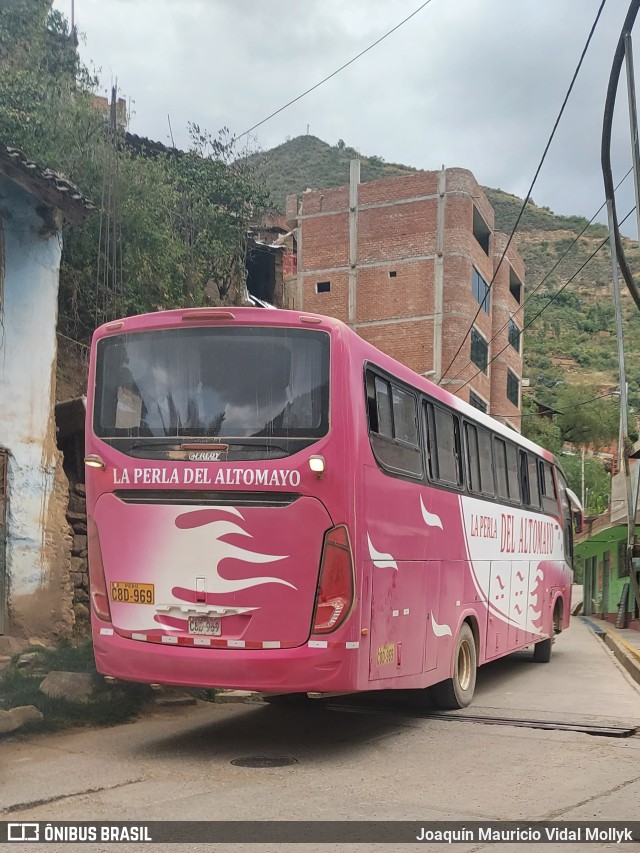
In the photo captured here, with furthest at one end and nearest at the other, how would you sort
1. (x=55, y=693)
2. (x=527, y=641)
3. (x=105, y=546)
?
(x=527, y=641), (x=55, y=693), (x=105, y=546)

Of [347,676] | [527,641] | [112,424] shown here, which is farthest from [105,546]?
[527,641]

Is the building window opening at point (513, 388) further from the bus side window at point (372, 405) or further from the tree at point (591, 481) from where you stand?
the bus side window at point (372, 405)

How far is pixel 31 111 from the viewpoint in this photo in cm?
1549

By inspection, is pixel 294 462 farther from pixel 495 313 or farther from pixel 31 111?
pixel 495 313

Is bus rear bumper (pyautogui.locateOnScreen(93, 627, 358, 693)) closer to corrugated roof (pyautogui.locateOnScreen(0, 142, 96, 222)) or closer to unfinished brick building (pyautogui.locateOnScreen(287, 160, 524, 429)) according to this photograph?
corrugated roof (pyautogui.locateOnScreen(0, 142, 96, 222))

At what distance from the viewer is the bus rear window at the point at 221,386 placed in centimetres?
725

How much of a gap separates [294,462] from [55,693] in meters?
3.61

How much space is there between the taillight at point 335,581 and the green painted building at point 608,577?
838 inches

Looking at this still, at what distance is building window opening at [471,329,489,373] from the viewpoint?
37581mm

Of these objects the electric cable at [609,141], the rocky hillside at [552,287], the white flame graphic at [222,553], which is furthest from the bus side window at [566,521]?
the rocky hillside at [552,287]

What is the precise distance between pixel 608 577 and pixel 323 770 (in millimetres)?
35787

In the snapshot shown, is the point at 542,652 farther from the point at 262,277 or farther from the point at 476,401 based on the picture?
the point at 476,401

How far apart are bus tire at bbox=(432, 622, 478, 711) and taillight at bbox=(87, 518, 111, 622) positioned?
3984mm

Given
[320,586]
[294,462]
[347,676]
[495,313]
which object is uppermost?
[495,313]
